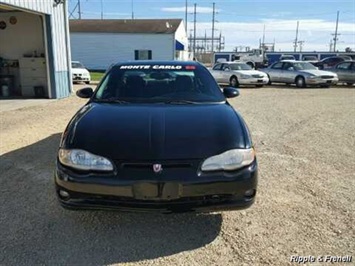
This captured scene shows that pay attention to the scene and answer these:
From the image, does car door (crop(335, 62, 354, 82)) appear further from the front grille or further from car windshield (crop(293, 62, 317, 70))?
the front grille

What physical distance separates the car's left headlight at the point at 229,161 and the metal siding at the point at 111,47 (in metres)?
34.2

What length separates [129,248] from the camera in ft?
10.5

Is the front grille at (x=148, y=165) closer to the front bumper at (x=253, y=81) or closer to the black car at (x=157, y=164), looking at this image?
the black car at (x=157, y=164)

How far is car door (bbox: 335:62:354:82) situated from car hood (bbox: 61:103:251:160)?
2033cm

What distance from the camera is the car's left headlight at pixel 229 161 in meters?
3.12

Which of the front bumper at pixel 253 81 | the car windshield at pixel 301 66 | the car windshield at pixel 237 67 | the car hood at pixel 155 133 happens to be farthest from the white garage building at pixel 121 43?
the car hood at pixel 155 133

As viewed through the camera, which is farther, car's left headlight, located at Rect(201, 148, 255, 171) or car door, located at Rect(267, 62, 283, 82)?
car door, located at Rect(267, 62, 283, 82)

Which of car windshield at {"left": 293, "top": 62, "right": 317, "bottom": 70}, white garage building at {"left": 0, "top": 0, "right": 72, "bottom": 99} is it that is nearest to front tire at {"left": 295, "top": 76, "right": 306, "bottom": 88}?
car windshield at {"left": 293, "top": 62, "right": 317, "bottom": 70}

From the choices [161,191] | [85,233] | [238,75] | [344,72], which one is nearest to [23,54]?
[238,75]

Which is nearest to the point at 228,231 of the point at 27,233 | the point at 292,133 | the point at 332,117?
the point at 27,233

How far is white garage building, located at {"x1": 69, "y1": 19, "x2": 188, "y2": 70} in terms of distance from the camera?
36.7 meters

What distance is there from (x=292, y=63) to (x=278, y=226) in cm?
1924

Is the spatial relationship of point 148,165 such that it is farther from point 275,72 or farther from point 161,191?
point 275,72

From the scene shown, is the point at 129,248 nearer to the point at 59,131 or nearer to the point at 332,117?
the point at 59,131
